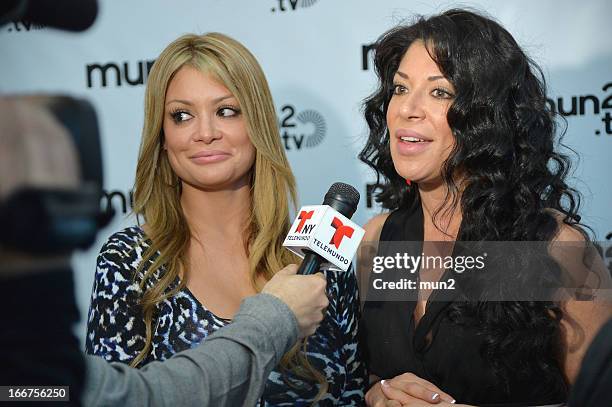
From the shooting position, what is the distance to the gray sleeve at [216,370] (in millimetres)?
1103

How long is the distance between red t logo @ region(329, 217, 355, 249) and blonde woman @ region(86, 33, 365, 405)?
0.51 metres

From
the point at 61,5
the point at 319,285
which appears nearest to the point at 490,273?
the point at 319,285

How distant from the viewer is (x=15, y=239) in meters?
0.81

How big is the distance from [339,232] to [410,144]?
2.10ft

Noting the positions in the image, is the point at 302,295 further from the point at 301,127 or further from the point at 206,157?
the point at 301,127

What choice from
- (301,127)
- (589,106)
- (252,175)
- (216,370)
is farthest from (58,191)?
(589,106)

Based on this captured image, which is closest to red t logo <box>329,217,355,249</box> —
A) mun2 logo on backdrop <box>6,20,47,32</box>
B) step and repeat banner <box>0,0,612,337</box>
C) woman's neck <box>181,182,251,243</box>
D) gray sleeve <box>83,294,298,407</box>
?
gray sleeve <box>83,294,298,407</box>

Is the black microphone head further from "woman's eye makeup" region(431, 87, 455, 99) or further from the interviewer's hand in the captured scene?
"woman's eye makeup" region(431, 87, 455, 99)

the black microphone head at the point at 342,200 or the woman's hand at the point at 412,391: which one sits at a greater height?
the black microphone head at the point at 342,200

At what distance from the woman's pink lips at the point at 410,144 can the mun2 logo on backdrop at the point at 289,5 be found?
656mm

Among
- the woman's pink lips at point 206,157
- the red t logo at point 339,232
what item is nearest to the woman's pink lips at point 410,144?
the woman's pink lips at point 206,157

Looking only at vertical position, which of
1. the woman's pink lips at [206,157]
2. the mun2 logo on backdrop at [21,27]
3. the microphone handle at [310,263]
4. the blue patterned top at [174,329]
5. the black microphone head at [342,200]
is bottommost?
the blue patterned top at [174,329]

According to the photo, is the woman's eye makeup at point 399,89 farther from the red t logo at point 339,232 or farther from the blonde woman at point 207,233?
the red t logo at point 339,232

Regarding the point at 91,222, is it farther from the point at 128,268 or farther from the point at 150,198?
the point at 150,198
